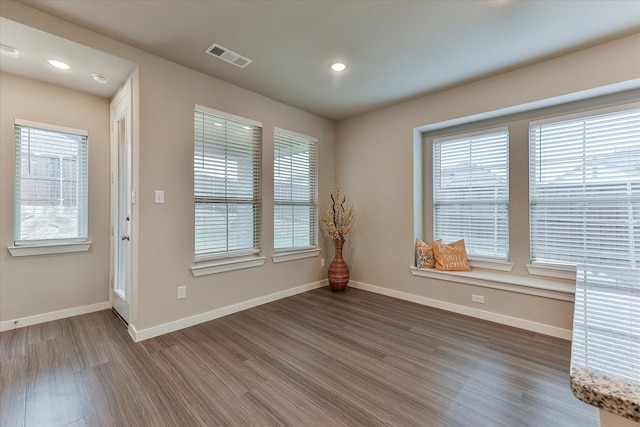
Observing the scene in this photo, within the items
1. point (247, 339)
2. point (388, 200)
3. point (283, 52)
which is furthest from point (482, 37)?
point (247, 339)

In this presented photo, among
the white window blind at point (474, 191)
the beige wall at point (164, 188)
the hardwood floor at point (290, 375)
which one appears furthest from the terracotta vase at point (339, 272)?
the white window blind at point (474, 191)

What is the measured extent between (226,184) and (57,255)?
197cm

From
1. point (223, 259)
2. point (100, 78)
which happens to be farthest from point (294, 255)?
point (100, 78)

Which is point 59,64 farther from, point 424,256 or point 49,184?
point 424,256

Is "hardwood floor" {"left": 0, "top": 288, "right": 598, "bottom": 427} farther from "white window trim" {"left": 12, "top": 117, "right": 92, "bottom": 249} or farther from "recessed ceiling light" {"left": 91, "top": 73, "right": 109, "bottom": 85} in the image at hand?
"recessed ceiling light" {"left": 91, "top": 73, "right": 109, "bottom": 85}

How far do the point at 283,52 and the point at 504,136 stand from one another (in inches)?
105

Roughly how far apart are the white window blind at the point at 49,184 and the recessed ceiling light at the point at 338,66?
9.62 feet

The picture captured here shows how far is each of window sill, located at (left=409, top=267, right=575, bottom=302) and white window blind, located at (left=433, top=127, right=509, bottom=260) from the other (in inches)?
12.2

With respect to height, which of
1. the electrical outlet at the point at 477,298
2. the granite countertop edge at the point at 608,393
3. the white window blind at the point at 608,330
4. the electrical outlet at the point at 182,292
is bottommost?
the electrical outlet at the point at 477,298

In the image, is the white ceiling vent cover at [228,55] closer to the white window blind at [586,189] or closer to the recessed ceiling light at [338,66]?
the recessed ceiling light at [338,66]

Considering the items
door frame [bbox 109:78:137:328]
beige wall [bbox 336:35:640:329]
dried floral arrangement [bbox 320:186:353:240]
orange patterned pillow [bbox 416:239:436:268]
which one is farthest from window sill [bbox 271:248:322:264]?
door frame [bbox 109:78:137:328]

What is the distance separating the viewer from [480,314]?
315cm

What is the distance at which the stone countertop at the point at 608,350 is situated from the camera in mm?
491

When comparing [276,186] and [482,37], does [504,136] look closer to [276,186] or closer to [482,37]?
[482,37]
